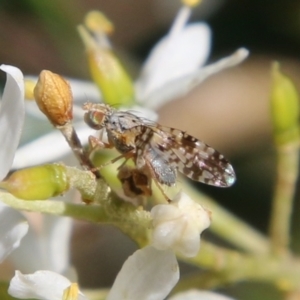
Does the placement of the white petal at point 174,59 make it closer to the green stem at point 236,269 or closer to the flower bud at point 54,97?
the green stem at point 236,269

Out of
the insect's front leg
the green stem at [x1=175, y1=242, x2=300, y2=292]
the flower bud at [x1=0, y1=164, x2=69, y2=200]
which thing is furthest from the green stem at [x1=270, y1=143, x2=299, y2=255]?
the flower bud at [x1=0, y1=164, x2=69, y2=200]

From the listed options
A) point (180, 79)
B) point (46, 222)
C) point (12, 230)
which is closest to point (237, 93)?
point (180, 79)

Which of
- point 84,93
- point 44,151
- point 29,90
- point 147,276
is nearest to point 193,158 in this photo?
point 147,276

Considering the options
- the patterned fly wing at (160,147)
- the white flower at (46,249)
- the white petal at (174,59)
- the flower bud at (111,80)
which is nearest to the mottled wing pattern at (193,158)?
the patterned fly wing at (160,147)

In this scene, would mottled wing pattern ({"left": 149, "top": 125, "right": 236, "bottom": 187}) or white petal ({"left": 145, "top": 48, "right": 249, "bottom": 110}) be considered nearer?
mottled wing pattern ({"left": 149, "top": 125, "right": 236, "bottom": 187})

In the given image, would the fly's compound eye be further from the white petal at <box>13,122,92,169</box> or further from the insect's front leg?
the white petal at <box>13,122,92,169</box>
